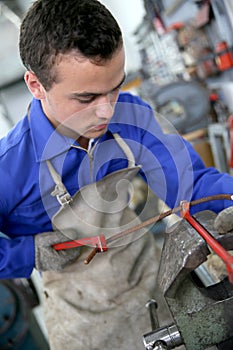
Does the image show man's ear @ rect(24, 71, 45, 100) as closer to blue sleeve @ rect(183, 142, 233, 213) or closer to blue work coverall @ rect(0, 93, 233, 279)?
blue work coverall @ rect(0, 93, 233, 279)

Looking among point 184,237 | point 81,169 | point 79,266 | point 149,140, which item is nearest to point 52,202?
point 81,169

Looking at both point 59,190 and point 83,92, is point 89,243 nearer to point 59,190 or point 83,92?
point 59,190

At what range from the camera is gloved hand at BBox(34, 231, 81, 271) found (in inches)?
44.5

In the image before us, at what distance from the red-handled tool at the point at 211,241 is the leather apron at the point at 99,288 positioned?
415 millimetres

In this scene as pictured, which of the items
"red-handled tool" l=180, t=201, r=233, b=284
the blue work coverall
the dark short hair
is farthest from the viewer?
the blue work coverall

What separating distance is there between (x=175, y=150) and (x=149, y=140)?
9 cm

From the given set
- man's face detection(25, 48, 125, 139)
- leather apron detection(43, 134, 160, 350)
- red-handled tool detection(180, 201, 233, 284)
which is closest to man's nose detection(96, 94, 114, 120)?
man's face detection(25, 48, 125, 139)

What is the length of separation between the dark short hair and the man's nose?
0.10 meters

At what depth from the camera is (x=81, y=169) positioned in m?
1.16

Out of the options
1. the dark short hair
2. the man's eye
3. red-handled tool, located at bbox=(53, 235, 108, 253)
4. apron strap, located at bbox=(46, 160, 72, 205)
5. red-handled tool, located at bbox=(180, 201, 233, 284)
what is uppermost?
the dark short hair

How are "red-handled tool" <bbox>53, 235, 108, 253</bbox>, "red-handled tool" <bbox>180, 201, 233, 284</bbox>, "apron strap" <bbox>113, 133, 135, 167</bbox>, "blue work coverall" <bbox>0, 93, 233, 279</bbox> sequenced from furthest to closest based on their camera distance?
"apron strap" <bbox>113, 133, 135, 167</bbox>, "blue work coverall" <bbox>0, 93, 233, 279</bbox>, "red-handled tool" <bbox>53, 235, 108, 253</bbox>, "red-handled tool" <bbox>180, 201, 233, 284</bbox>

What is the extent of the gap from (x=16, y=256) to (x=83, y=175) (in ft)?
1.04

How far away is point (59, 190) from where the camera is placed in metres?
1.10

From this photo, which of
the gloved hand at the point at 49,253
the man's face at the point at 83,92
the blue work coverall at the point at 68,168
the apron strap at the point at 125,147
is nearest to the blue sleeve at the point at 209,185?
the blue work coverall at the point at 68,168
